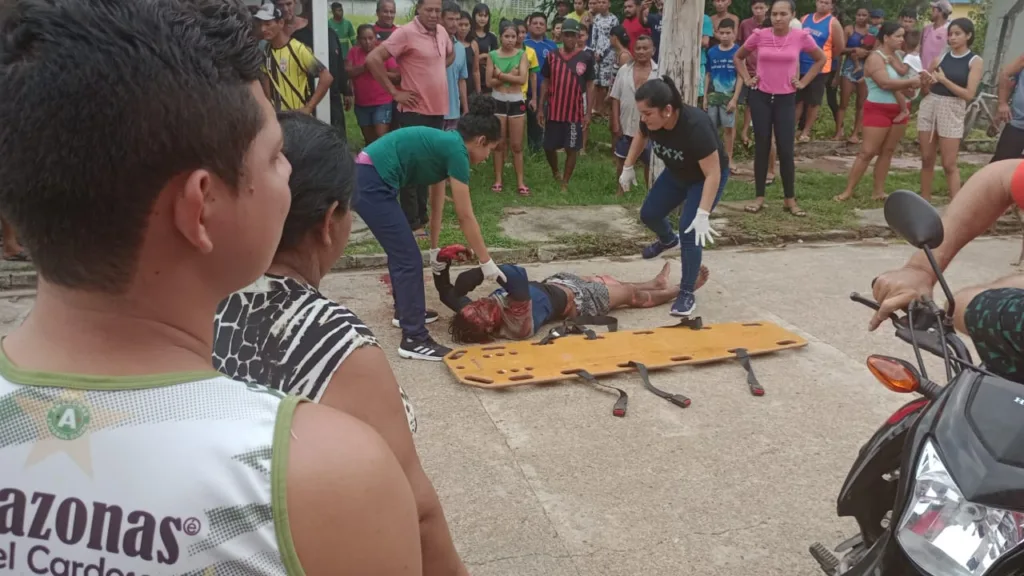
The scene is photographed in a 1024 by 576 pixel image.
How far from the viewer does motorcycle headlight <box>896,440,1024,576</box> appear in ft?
5.15

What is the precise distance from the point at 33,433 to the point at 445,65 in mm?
7398

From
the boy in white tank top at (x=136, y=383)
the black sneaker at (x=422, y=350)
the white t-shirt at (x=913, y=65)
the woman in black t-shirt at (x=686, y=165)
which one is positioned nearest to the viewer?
the boy in white tank top at (x=136, y=383)

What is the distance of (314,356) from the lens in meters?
1.50

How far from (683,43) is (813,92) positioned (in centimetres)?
426

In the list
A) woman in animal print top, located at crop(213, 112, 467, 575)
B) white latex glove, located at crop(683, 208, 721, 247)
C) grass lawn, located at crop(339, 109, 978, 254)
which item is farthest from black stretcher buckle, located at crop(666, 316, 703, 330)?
woman in animal print top, located at crop(213, 112, 467, 575)

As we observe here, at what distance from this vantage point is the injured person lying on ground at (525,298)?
16.6ft

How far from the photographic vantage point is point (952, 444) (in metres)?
1.72

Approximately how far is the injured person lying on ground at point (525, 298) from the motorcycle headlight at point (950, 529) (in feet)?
11.3

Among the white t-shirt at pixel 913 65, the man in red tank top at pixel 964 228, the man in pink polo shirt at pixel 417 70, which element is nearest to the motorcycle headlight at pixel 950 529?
the man in red tank top at pixel 964 228

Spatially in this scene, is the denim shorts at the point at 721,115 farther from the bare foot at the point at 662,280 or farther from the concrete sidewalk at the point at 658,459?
the concrete sidewalk at the point at 658,459

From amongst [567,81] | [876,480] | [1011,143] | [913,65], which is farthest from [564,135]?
[876,480]

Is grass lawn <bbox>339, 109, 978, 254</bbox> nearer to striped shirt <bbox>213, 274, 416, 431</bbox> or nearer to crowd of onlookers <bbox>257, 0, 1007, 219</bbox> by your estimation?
crowd of onlookers <bbox>257, 0, 1007, 219</bbox>

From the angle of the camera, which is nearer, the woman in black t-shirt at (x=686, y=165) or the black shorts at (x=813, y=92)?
the woman in black t-shirt at (x=686, y=165)

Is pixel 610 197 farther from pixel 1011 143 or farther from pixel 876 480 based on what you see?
pixel 876 480
